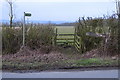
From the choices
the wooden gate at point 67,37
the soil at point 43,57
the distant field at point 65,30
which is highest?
the distant field at point 65,30

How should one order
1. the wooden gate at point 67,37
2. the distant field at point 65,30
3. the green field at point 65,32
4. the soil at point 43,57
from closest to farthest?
1. the soil at point 43,57
2. the wooden gate at point 67,37
3. the green field at point 65,32
4. the distant field at point 65,30

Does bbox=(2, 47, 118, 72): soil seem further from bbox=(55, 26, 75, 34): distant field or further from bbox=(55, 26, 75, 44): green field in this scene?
bbox=(55, 26, 75, 34): distant field

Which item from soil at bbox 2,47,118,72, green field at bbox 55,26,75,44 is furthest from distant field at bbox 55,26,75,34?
soil at bbox 2,47,118,72

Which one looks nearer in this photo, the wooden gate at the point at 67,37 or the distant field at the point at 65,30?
the wooden gate at the point at 67,37

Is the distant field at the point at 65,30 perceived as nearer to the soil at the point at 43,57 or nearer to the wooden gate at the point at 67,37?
the wooden gate at the point at 67,37

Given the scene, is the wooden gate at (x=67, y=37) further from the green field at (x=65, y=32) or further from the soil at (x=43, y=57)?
the soil at (x=43, y=57)

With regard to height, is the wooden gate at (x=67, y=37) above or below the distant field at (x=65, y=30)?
below

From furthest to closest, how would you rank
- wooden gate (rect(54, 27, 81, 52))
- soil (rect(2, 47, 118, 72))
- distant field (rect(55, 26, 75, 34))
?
distant field (rect(55, 26, 75, 34))
wooden gate (rect(54, 27, 81, 52))
soil (rect(2, 47, 118, 72))

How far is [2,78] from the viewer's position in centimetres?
628

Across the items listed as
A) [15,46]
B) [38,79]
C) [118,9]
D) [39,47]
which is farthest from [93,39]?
[38,79]

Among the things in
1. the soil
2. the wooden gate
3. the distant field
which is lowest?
the soil

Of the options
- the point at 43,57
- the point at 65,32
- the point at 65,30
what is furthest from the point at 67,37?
the point at 43,57

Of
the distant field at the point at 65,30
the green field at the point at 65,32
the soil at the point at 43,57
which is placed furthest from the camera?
the distant field at the point at 65,30

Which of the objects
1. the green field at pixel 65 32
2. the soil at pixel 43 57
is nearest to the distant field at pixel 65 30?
the green field at pixel 65 32
